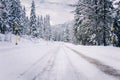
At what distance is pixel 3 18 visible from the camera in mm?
52875

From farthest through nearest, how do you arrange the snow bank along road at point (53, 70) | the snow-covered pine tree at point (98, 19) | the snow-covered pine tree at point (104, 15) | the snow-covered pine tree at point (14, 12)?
the snow-covered pine tree at point (14, 12), the snow-covered pine tree at point (98, 19), the snow-covered pine tree at point (104, 15), the snow bank along road at point (53, 70)

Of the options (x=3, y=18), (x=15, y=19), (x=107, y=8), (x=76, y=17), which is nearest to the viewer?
(x=107, y=8)

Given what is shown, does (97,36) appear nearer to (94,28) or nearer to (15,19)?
(94,28)

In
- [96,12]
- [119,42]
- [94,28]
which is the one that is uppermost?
[96,12]

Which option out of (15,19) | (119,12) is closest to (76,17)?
(15,19)

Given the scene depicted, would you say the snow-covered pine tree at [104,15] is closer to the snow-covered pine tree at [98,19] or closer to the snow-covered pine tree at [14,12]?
the snow-covered pine tree at [98,19]

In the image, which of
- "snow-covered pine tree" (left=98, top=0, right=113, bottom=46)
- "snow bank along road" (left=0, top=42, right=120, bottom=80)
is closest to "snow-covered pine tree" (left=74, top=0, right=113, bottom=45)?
"snow-covered pine tree" (left=98, top=0, right=113, bottom=46)

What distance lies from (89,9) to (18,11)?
36.1 meters

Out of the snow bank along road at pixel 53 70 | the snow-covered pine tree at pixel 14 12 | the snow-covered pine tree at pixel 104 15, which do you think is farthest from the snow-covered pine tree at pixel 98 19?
the snow-covered pine tree at pixel 14 12

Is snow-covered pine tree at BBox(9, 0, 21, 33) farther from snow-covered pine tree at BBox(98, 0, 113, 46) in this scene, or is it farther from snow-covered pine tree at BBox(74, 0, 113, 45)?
snow-covered pine tree at BBox(98, 0, 113, 46)

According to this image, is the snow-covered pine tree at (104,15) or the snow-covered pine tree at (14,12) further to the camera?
the snow-covered pine tree at (14,12)

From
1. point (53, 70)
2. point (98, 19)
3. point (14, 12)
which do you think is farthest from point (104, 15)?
point (14, 12)

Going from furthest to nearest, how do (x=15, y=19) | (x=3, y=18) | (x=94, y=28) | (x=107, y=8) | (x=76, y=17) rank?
(x=15, y=19)
(x=76, y=17)
(x=3, y=18)
(x=94, y=28)
(x=107, y=8)

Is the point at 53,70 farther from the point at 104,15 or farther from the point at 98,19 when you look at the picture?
the point at 98,19
